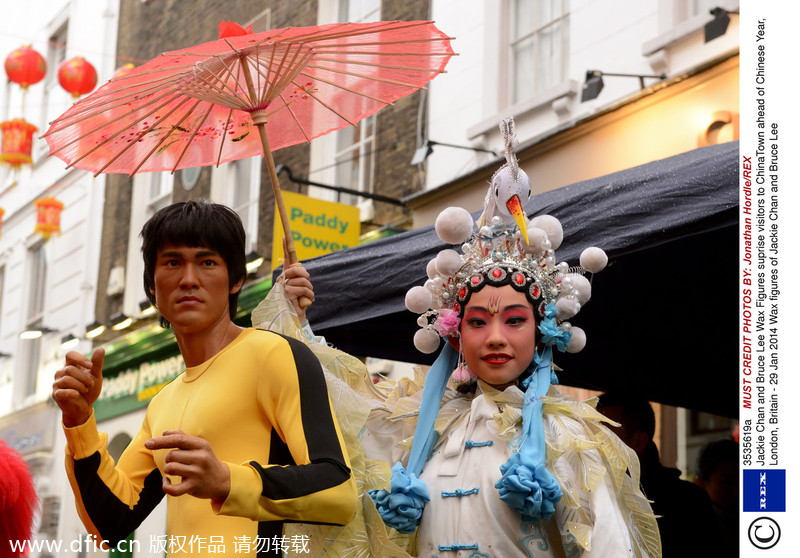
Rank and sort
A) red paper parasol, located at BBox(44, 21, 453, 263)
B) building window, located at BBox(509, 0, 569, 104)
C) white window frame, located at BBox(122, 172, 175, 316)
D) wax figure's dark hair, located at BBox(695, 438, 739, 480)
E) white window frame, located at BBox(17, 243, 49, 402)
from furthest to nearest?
white window frame, located at BBox(17, 243, 49, 402) < white window frame, located at BBox(122, 172, 175, 316) < building window, located at BBox(509, 0, 569, 104) < wax figure's dark hair, located at BBox(695, 438, 739, 480) < red paper parasol, located at BBox(44, 21, 453, 263)

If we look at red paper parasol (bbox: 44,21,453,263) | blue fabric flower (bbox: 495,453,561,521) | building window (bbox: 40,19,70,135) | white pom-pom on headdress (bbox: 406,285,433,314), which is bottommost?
blue fabric flower (bbox: 495,453,561,521)

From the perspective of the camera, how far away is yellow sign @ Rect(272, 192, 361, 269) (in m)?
9.67

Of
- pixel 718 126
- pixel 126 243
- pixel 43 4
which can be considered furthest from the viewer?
pixel 43 4

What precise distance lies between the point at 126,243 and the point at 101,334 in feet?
4.54

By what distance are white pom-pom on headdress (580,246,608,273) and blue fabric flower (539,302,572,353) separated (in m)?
0.20

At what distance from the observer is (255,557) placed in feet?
8.43

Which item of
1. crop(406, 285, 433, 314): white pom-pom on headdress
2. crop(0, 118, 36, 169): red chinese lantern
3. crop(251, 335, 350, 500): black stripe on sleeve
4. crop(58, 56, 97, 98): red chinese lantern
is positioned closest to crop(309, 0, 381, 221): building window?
crop(58, 56, 97, 98): red chinese lantern

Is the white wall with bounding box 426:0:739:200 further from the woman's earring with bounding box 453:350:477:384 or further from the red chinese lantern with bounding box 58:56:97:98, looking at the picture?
the red chinese lantern with bounding box 58:56:97:98

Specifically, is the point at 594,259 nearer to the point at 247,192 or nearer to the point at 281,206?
the point at 281,206

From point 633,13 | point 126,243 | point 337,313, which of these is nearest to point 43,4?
point 126,243

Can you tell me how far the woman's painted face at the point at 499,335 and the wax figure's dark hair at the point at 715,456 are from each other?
2.75m

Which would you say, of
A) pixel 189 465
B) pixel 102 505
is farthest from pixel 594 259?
pixel 189 465

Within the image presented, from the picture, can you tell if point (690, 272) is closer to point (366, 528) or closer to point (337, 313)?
point (337, 313)

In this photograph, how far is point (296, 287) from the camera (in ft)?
11.1
